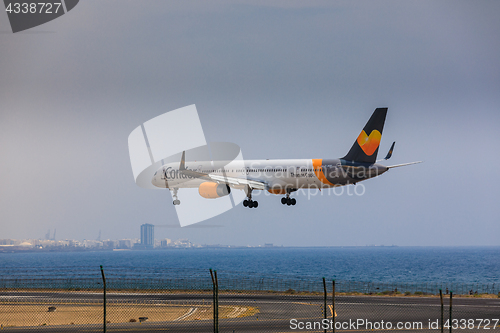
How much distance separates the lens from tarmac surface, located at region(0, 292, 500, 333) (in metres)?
28.3

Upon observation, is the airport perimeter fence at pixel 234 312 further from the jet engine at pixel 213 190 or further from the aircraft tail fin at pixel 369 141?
the aircraft tail fin at pixel 369 141

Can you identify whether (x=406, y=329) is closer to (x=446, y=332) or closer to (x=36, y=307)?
(x=446, y=332)

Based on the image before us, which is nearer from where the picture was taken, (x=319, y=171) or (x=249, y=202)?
(x=319, y=171)

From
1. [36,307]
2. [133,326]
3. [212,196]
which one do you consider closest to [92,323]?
[133,326]

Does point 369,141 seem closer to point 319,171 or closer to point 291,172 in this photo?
point 319,171

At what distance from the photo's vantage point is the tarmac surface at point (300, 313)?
92.8 ft

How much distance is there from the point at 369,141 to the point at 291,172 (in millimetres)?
7950

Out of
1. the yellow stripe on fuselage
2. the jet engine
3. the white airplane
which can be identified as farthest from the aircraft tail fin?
the jet engine

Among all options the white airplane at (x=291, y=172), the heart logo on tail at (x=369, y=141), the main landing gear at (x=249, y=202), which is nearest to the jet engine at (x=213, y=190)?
the white airplane at (x=291, y=172)

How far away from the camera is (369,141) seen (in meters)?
50.8

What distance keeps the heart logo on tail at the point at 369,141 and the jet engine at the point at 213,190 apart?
1367 centimetres

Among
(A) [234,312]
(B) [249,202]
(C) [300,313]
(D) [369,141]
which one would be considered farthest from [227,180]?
(C) [300,313]

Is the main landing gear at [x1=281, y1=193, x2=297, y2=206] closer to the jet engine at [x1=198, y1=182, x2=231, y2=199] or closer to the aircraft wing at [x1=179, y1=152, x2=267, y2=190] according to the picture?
the aircraft wing at [x1=179, y1=152, x2=267, y2=190]

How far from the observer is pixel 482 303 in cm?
4222
